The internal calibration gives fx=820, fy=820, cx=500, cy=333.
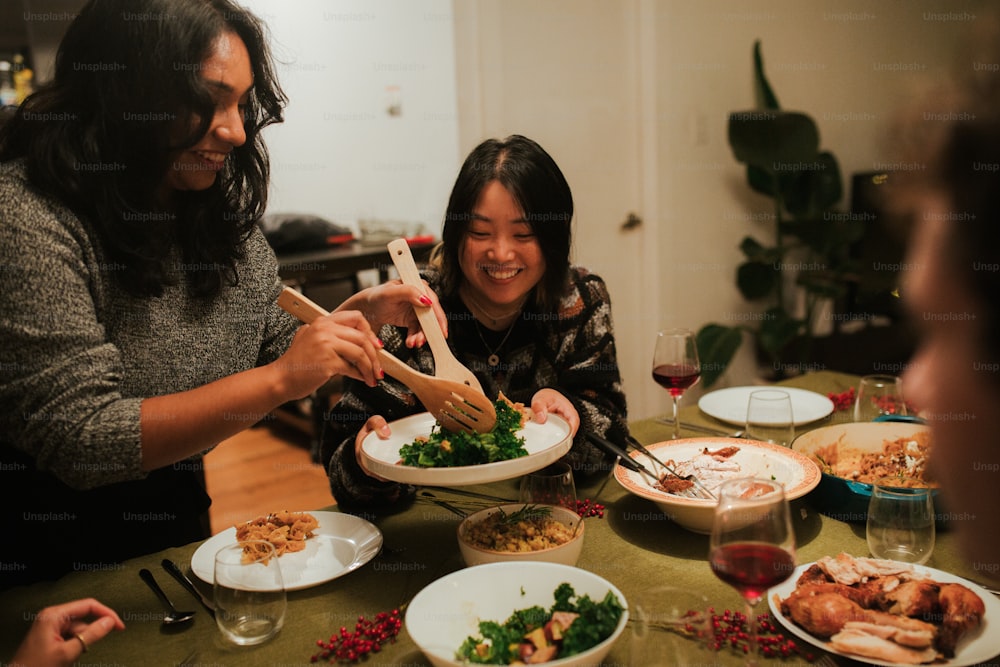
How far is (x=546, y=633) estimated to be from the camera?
3.48ft

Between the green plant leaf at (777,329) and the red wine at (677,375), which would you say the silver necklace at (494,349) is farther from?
the green plant leaf at (777,329)

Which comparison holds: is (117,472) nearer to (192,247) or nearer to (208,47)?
(192,247)

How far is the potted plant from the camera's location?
430 centimetres

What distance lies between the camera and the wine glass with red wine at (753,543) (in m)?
0.97

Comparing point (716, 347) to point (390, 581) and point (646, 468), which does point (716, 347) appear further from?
point (390, 581)

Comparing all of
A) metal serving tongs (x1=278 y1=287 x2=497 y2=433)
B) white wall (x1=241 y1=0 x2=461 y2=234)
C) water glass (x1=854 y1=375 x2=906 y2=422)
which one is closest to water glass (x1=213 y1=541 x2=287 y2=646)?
metal serving tongs (x1=278 y1=287 x2=497 y2=433)

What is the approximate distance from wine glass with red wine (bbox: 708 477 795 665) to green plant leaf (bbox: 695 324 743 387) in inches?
139

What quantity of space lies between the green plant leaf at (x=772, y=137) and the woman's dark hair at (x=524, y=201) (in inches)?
104

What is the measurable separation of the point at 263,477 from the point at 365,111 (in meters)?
2.40

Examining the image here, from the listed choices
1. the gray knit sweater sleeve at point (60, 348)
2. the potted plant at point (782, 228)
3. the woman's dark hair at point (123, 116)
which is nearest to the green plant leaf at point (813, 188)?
the potted plant at point (782, 228)

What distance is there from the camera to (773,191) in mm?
4488

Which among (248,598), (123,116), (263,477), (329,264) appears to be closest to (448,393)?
(248,598)

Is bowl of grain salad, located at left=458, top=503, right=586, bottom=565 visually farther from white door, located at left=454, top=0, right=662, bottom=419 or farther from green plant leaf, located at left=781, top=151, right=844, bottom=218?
green plant leaf, located at left=781, top=151, right=844, bottom=218

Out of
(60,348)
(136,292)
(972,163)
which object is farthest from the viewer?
(136,292)
